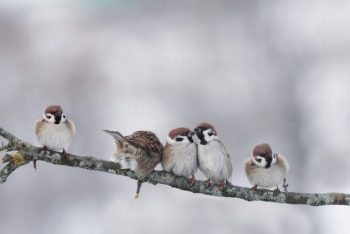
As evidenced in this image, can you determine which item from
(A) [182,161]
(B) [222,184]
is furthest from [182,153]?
(B) [222,184]

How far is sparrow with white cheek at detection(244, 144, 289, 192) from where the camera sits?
5352mm

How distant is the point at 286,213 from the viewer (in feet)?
40.4

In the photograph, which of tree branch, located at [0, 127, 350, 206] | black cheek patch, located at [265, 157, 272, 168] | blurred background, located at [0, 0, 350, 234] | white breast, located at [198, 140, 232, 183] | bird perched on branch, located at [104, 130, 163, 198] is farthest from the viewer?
blurred background, located at [0, 0, 350, 234]

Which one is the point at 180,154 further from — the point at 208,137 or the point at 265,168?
the point at 265,168

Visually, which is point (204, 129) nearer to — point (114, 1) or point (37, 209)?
point (37, 209)

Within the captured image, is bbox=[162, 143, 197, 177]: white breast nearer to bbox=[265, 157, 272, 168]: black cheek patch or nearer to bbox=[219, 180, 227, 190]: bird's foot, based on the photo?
bbox=[219, 180, 227, 190]: bird's foot

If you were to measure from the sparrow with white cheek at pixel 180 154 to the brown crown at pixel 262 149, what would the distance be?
1.30 ft

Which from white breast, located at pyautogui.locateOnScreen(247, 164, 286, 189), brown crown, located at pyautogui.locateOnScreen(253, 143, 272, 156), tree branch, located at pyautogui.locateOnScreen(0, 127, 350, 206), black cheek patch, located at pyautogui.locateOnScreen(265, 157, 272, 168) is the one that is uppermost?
brown crown, located at pyautogui.locateOnScreen(253, 143, 272, 156)

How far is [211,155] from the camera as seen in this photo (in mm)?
5352

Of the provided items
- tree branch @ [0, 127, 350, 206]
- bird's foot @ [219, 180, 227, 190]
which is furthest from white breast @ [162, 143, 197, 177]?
bird's foot @ [219, 180, 227, 190]

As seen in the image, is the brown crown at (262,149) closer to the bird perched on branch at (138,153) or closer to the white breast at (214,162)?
the white breast at (214,162)

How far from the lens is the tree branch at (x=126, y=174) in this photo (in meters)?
4.66

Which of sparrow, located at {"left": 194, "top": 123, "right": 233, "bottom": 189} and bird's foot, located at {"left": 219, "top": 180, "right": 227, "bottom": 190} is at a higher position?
sparrow, located at {"left": 194, "top": 123, "right": 233, "bottom": 189}

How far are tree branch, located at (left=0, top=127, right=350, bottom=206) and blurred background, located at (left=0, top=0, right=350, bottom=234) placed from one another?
616cm
